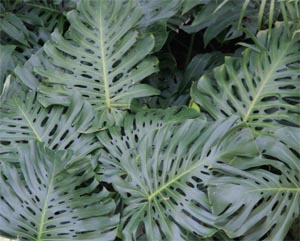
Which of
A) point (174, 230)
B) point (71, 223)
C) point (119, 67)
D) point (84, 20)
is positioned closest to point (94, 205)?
point (71, 223)

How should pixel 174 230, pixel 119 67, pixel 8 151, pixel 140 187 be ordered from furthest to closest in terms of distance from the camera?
pixel 119 67, pixel 8 151, pixel 140 187, pixel 174 230

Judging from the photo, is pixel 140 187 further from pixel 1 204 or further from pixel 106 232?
pixel 1 204

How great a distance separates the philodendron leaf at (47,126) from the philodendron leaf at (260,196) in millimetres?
409

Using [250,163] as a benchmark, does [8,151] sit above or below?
below

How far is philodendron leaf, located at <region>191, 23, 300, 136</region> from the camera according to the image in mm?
1474

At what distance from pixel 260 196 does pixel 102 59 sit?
67cm

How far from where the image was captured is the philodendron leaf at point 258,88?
147 cm

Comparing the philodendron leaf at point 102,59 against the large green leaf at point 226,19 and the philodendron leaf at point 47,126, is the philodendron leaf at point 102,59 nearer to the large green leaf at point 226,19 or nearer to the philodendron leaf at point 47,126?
the philodendron leaf at point 47,126

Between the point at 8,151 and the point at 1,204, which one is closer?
the point at 1,204

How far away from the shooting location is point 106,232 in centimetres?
126


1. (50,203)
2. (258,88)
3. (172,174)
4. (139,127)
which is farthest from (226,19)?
(50,203)

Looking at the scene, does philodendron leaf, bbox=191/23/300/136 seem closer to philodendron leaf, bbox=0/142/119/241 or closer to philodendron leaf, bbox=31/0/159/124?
philodendron leaf, bbox=31/0/159/124

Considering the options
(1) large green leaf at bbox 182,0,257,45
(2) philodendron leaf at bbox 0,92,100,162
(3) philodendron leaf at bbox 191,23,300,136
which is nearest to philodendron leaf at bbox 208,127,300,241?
(3) philodendron leaf at bbox 191,23,300,136

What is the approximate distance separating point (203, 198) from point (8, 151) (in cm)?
56
